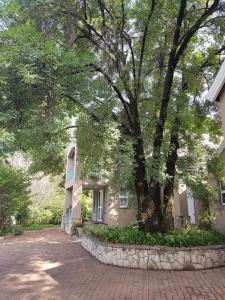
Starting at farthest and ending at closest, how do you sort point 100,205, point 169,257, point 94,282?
1. point 100,205
2. point 169,257
3. point 94,282

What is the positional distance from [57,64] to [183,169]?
8.18 meters

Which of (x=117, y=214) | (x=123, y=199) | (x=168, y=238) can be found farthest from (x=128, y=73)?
(x=117, y=214)

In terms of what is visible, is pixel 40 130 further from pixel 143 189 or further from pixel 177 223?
pixel 177 223

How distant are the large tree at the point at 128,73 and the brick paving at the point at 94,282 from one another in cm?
286

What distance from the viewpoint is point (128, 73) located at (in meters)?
12.6

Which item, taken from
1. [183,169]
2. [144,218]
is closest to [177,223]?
[183,169]

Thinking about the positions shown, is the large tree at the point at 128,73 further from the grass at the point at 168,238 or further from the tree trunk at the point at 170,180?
the grass at the point at 168,238

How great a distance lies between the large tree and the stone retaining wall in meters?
1.55

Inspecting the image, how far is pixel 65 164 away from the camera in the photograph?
27.9 meters

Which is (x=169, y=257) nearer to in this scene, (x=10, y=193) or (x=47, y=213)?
(x=10, y=193)

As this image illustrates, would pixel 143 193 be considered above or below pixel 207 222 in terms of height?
above

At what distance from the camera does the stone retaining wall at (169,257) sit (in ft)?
33.4

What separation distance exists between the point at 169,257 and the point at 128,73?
7808mm

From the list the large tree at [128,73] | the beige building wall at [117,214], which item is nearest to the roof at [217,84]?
the large tree at [128,73]
